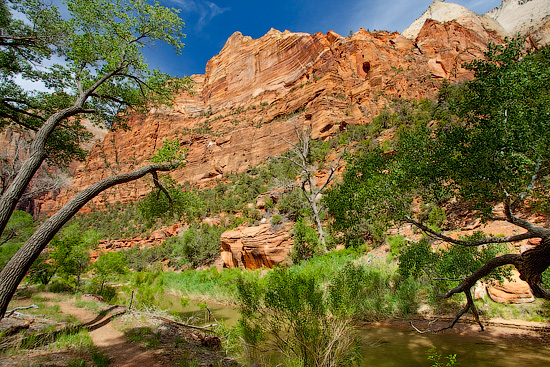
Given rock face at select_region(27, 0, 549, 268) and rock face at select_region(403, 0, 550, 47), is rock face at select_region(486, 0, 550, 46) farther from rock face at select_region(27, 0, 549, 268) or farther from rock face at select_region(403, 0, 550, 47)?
rock face at select_region(27, 0, 549, 268)

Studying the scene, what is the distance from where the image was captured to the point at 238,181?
1473 inches

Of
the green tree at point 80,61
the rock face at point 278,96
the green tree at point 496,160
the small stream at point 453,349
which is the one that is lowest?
the small stream at point 453,349

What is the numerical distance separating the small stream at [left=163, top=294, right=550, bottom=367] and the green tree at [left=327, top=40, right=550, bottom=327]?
1013mm

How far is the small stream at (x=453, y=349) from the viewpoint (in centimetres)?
433

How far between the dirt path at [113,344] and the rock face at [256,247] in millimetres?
8498

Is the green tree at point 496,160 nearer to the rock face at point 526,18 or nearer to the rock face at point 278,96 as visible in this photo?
the rock face at point 278,96

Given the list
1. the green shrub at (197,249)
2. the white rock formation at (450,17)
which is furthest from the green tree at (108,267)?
the white rock formation at (450,17)

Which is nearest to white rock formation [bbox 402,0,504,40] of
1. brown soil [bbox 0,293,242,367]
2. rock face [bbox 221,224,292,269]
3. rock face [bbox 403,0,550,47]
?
rock face [bbox 403,0,550,47]

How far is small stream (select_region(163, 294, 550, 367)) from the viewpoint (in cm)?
433

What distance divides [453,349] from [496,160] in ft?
12.2

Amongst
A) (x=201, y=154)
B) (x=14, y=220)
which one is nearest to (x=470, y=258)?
(x=14, y=220)

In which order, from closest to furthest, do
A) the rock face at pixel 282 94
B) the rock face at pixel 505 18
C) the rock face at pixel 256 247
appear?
the rock face at pixel 256 247, the rock face at pixel 282 94, the rock face at pixel 505 18

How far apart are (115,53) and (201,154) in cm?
4327

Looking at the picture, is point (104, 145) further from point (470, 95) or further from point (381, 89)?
point (470, 95)
